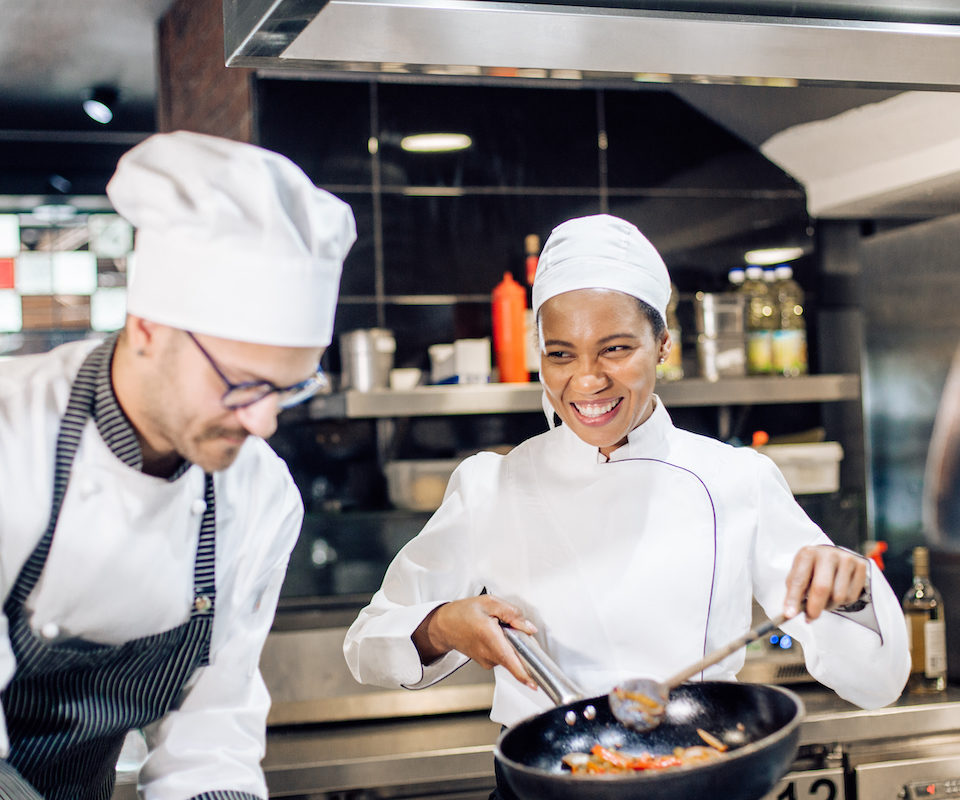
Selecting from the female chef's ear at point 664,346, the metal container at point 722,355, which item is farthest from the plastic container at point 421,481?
the female chef's ear at point 664,346

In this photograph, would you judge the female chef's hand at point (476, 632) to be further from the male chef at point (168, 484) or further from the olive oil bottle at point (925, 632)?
the olive oil bottle at point (925, 632)

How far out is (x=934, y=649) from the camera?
2.62m

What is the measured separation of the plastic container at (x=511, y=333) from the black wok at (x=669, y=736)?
177cm

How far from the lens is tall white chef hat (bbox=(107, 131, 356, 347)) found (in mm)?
1055

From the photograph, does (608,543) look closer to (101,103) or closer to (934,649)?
(934,649)

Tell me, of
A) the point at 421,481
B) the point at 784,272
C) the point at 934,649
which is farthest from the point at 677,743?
the point at 784,272

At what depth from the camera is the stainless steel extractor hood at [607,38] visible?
1158 mm

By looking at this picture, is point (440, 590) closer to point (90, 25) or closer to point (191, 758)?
point (191, 758)

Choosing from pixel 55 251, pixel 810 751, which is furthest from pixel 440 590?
pixel 55 251

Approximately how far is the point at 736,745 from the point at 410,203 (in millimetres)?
2259

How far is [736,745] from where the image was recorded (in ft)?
4.16

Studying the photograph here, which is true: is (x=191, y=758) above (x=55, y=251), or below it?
below

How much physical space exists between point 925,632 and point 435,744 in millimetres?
1263

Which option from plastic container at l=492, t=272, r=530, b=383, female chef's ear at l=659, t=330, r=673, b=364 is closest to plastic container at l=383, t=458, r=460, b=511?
plastic container at l=492, t=272, r=530, b=383
